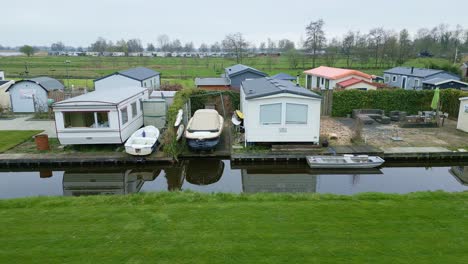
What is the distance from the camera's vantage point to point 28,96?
2175 cm

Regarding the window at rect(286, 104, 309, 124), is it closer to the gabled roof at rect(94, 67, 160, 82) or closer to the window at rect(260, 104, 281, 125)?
the window at rect(260, 104, 281, 125)

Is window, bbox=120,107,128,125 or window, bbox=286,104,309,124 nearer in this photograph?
window, bbox=286,104,309,124

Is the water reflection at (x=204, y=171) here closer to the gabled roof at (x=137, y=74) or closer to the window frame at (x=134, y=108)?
the window frame at (x=134, y=108)

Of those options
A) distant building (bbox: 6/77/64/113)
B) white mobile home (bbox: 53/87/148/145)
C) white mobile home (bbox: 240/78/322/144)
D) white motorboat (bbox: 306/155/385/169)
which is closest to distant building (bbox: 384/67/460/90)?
white mobile home (bbox: 240/78/322/144)

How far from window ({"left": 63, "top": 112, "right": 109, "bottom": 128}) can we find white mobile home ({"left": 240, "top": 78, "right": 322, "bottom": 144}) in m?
6.32

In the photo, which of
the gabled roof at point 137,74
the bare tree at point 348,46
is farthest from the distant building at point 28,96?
the bare tree at point 348,46

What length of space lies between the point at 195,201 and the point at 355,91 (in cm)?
1551

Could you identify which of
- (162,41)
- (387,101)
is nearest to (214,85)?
(387,101)

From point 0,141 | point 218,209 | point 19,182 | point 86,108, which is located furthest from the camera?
point 0,141

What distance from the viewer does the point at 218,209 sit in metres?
8.28

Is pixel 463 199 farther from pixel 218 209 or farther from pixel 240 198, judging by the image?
pixel 218 209

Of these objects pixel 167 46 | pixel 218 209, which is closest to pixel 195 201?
pixel 218 209

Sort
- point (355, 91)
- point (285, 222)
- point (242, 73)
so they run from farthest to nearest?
point (242, 73)
point (355, 91)
point (285, 222)

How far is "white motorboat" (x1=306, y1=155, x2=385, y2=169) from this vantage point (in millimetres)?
12617
